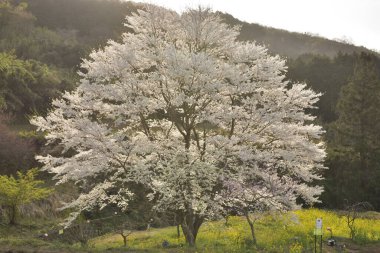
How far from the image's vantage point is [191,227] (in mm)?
15773

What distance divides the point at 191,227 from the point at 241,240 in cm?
196

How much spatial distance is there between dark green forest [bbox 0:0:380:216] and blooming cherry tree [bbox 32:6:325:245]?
3.69m

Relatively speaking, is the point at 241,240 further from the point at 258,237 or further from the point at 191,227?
the point at 191,227

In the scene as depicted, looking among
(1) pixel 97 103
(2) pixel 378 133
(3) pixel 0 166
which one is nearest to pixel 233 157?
(1) pixel 97 103

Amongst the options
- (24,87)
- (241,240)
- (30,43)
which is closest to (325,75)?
(30,43)

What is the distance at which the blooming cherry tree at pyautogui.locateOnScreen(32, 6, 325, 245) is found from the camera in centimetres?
1370

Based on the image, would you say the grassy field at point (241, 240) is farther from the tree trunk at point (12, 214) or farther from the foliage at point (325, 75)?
the foliage at point (325, 75)

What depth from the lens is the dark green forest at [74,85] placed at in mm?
28562

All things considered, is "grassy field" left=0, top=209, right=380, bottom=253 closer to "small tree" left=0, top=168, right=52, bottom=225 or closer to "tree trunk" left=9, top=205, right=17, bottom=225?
"tree trunk" left=9, top=205, right=17, bottom=225

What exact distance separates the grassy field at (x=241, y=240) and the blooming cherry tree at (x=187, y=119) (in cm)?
109

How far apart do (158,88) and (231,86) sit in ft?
8.09

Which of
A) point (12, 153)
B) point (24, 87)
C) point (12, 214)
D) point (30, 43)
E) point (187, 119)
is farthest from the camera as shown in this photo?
point (30, 43)

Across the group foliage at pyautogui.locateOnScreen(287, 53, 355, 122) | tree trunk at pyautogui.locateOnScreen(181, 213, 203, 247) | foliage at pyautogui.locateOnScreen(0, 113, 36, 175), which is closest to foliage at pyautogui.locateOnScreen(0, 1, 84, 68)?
foliage at pyautogui.locateOnScreen(0, 113, 36, 175)

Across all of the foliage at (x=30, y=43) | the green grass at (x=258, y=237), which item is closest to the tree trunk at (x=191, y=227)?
the green grass at (x=258, y=237)
